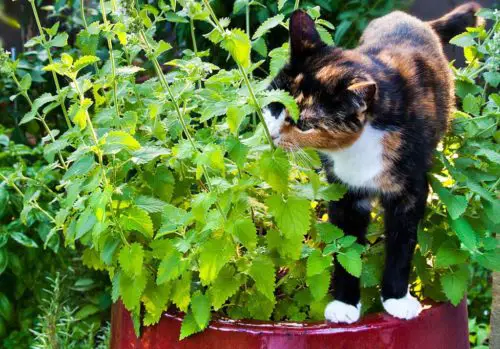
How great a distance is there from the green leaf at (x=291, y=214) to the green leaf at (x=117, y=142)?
25cm

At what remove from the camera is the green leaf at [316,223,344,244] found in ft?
4.39

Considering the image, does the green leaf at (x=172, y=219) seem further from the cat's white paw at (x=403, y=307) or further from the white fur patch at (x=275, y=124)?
the cat's white paw at (x=403, y=307)

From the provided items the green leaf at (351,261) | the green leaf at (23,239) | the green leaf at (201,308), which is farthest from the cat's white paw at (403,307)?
the green leaf at (23,239)

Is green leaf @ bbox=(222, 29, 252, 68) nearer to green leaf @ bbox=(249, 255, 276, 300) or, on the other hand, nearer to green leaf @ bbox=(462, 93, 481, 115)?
green leaf @ bbox=(249, 255, 276, 300)

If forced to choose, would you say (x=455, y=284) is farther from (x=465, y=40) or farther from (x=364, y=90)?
(x=465, y=40)

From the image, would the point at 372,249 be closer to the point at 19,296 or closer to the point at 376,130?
the point at 376,130

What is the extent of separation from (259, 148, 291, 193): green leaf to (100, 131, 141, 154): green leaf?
225 mm

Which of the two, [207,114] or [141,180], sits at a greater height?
[207,114]

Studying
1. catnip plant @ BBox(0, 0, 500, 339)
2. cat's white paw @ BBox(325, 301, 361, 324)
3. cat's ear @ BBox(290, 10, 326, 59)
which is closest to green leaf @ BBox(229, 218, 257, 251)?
catnip plant @ BBox(0, 0, 500, 339)

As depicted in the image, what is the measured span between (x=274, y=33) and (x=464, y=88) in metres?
1.10

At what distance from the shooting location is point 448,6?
11.1 feet

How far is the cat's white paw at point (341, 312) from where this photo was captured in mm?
1300

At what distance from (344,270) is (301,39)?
0.44 meters

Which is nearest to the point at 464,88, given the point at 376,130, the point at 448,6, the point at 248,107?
the point at 376,130
